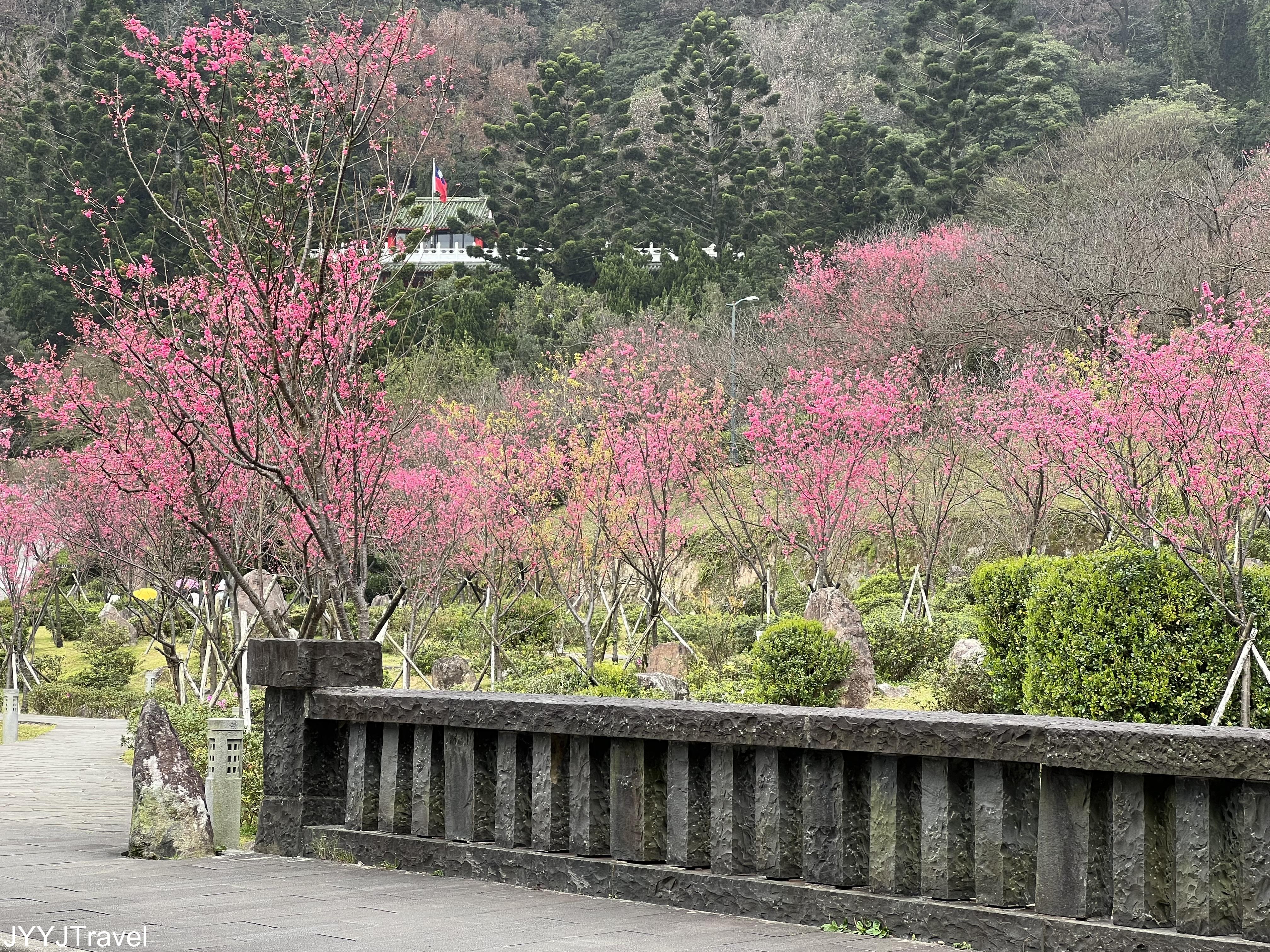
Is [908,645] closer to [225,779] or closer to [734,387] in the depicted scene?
[225,779]

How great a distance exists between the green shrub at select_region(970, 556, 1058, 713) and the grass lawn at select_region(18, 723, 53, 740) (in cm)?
1338

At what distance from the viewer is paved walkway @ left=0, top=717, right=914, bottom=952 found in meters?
5.31

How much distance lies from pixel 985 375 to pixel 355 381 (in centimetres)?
2492

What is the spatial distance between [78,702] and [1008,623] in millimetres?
18203

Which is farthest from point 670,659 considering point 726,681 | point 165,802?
point 165,802

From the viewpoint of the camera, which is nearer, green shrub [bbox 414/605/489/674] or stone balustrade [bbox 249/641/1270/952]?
stone balustrade [bbox 249/641/1270/952]

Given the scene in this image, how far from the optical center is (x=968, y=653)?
16672 mm

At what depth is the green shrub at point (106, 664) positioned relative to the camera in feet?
87.0

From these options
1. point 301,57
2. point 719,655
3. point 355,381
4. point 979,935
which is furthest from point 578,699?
point 719,655

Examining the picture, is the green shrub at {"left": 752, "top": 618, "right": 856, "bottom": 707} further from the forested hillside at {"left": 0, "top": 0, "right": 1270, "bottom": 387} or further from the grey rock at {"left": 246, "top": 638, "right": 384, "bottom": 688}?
the forested hillside at {"left": 0, "top": 0, "right": 1270, "bottom": 387}

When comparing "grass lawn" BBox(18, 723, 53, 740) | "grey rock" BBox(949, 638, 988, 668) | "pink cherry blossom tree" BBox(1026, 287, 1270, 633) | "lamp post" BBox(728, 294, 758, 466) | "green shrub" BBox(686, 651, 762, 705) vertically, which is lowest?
"grass lawn" BBox(18, 723, 53, 740)

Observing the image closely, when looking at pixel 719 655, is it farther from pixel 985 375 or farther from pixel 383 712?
pixel 383 712

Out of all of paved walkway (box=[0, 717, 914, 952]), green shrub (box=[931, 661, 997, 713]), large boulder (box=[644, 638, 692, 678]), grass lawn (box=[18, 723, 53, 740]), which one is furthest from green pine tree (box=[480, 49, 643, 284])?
paved walkway (box=[0, 717, 914, 952])

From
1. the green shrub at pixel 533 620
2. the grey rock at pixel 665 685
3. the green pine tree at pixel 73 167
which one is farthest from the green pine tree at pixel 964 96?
the grey rock at pixel 665 685
